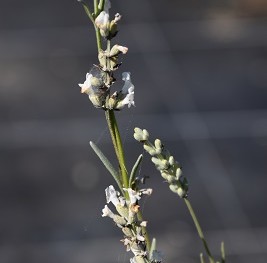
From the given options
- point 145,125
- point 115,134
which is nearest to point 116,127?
point 115,134

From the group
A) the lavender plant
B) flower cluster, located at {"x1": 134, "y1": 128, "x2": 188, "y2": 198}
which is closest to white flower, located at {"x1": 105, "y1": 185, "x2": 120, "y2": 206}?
the lavender plant

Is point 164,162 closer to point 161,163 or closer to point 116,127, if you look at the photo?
point 161,163

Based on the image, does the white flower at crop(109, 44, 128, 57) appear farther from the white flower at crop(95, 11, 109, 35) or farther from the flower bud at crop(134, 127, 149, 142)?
the flower bud at crop(134, 127, 149, 142)

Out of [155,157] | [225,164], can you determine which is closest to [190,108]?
[225,164]

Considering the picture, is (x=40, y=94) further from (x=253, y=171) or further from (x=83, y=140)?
(x=253, y=171)

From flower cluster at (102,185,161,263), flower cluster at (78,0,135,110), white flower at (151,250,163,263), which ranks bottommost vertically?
white flower at (151,250,163,263)

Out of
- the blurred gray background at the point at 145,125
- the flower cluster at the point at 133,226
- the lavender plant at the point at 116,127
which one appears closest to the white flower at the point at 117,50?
the lavender plant at the point at 116,127
